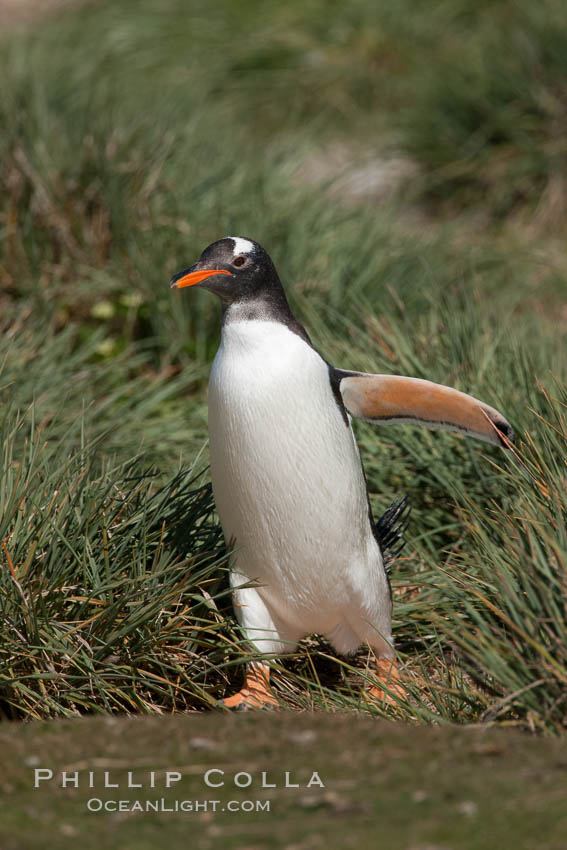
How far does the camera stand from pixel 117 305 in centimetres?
543

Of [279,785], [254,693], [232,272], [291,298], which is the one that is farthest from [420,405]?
[291,298]

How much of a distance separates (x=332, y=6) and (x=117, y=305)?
4.62 m

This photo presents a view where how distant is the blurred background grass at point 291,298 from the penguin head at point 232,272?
0.66m

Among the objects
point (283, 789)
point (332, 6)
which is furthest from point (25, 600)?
point (332, 6)

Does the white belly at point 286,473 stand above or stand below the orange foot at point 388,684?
above

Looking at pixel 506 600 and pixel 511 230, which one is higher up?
pixel 506 600

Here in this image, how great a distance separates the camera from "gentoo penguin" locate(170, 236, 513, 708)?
2.94 meters

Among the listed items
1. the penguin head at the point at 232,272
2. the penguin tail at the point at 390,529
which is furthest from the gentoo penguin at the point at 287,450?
the penguin tail at the point at 390,529

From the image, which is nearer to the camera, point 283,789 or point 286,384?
point 283,789

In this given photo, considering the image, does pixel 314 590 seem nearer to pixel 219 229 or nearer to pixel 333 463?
pixel 333 463

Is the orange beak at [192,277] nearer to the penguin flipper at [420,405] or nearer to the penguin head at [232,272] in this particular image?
the penguin head at [232,272]

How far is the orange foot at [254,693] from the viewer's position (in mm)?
2891

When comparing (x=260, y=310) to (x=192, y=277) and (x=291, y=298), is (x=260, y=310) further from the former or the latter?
(x=291, y=298)

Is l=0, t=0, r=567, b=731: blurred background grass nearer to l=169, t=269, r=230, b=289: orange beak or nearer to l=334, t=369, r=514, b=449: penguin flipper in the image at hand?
l=334, t=369, r=514, b=449: penguin flipper
